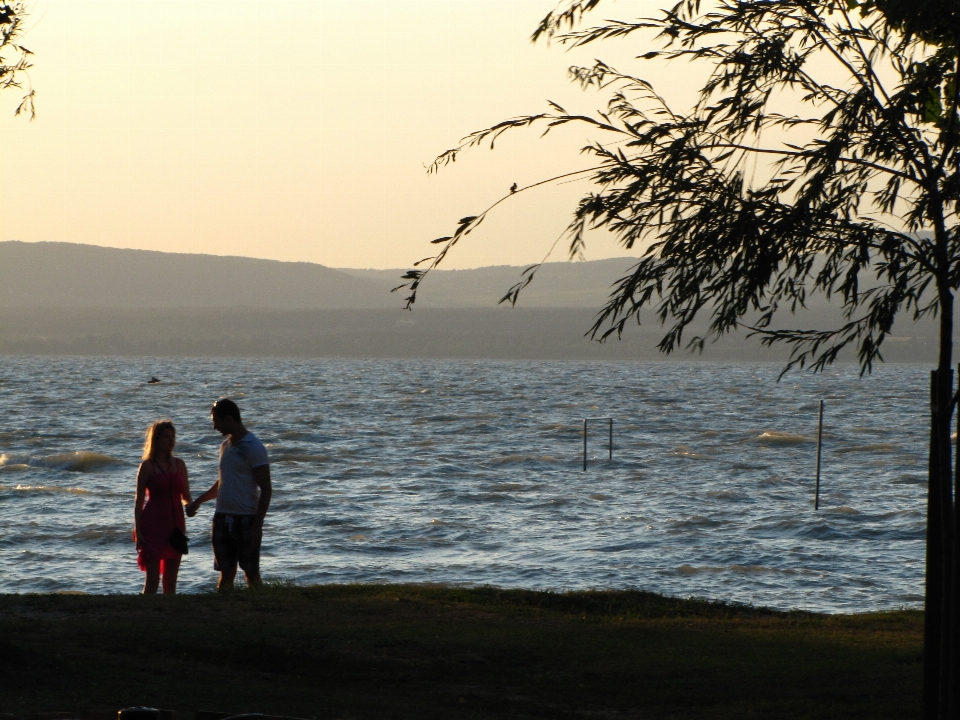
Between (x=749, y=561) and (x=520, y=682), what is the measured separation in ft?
45.1

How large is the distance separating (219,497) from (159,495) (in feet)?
1.67

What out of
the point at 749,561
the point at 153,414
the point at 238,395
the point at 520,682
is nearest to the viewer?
the point at 520,682

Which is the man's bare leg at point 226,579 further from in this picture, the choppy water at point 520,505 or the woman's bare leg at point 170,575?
the choppy water at point 520,505

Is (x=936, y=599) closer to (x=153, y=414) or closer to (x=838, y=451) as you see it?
(x=838, y=451)

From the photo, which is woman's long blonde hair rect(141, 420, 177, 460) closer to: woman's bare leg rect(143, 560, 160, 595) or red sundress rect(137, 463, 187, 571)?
red sundress rect(137, 463, 187, 571)

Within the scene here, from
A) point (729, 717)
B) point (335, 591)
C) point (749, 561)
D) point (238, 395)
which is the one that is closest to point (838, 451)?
point (749, 561)

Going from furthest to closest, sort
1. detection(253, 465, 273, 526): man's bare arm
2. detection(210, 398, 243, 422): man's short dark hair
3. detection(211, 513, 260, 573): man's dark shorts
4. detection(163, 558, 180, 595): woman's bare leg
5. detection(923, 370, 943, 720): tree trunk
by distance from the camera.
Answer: detection(163, 558, 180, 595): woman's bare leg
detection(211, 513, 260, 573): man's dark shorts
detection(253, 465, 273, 526): man's bare arm
detection(210, 398, 243, 422): man's short dark hair
detection(923, 370, 943, 720): tree trunk

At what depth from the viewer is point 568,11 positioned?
7.05 metres

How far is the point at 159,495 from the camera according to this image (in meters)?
10.3

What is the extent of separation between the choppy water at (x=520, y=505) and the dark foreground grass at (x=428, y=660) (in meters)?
6.92

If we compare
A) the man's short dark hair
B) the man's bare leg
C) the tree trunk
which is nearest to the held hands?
the man's bare leg

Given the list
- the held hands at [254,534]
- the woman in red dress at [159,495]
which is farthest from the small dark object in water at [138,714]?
the woman in red dress at [159,495]

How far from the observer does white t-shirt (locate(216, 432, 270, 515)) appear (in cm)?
1010

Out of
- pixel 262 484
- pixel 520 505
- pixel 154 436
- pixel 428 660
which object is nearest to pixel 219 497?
pixel 262 484
